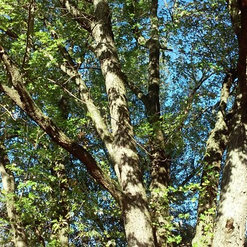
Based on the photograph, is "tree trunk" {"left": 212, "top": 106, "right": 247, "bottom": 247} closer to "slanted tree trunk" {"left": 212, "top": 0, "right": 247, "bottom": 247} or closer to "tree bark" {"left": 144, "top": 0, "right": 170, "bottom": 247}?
"slanted tree trunk" {"left": 212, "top": 0, "right": 247, "bottom": 247}

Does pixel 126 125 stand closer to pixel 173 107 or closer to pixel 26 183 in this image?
pixel 26 183

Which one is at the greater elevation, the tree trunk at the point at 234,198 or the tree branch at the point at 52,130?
the tree branch at the point at 52,130

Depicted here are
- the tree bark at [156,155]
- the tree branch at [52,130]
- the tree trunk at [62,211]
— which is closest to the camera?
the tree branch at [52,130]

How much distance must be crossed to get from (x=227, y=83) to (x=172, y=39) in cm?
260

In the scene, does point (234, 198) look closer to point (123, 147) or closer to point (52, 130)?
point (123, 147)

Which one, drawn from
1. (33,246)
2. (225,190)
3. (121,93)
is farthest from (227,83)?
(33,246)

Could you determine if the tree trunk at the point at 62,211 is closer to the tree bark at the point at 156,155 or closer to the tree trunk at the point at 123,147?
the tree bark at the point at 156,155

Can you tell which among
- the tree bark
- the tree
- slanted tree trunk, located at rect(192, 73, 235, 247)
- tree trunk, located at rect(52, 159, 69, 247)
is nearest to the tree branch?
the tree

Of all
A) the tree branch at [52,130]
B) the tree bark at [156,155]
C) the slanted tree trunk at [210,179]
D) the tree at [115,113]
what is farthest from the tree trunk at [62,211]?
the slanted tree trunk at [210,179]

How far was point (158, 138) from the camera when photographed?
22.4 feet

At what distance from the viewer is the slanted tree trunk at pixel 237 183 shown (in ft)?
13.6

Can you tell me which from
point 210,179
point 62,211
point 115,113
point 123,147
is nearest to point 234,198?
point 210,179

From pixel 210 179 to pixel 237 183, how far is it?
4.58ft

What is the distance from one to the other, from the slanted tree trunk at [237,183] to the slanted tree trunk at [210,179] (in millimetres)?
584
